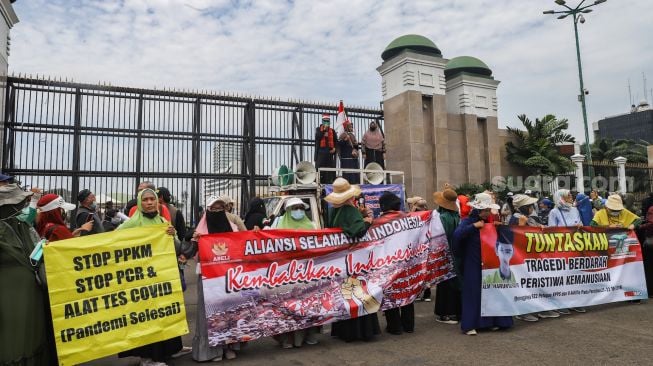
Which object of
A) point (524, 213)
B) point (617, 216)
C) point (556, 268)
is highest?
point (524, 213)

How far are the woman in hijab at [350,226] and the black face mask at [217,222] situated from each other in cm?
118

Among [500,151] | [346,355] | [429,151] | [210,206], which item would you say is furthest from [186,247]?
[500,151]

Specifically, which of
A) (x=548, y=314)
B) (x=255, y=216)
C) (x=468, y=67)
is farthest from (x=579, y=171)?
(x=255, y=216)

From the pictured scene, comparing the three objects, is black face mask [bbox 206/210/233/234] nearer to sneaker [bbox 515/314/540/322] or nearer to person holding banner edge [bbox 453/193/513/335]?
person holding banner edge [bbox 453/193/513/335]

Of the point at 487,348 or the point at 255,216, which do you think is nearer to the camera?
the point at 487,348

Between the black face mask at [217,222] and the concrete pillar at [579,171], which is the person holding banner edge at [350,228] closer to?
A: the black face mask at [217,222]

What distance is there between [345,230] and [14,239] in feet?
10.2

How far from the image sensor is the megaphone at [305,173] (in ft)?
31.6

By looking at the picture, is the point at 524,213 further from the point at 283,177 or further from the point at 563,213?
the point at 283,177

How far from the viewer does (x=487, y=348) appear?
4656 mm

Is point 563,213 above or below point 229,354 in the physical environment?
above

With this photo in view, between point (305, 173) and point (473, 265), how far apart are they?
499 cm

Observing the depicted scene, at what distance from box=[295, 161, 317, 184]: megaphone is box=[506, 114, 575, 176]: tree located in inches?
406

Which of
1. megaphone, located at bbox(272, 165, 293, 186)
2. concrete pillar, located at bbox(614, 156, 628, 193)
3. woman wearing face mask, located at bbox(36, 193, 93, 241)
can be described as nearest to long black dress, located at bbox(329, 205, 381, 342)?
woman wearing face mask, located at bbox(36, 193, 93, 241)
